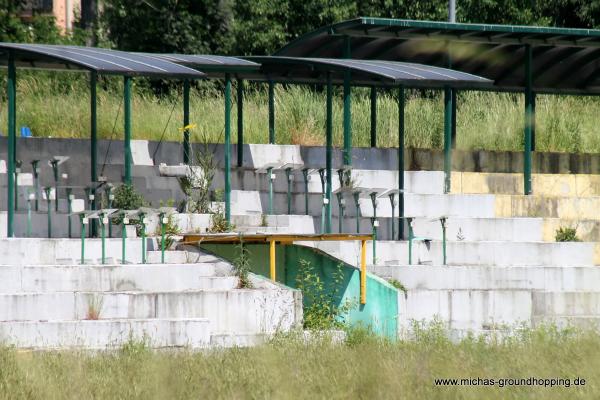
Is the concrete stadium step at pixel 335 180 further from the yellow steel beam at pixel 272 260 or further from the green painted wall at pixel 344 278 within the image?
the yellow steel beam at pixel 272 260

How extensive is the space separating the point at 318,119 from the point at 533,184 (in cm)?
502

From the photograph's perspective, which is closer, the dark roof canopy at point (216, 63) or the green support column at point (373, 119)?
the dark roof canopy at point (216, 63)

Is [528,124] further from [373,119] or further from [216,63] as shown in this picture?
[216,63]

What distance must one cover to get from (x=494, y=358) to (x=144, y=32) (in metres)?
25.5

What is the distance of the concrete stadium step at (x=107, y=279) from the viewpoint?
67.5ft

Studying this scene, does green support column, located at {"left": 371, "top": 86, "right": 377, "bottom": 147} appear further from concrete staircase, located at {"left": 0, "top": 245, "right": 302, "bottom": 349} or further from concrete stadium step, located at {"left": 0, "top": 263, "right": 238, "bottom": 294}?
concrete stadium step, located at {"left": 0, "top": 263, "right": 238, "bottom": 294}

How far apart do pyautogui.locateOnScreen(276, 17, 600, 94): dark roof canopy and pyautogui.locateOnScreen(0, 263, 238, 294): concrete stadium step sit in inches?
286

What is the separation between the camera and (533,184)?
2903 cm

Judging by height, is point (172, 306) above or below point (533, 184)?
below

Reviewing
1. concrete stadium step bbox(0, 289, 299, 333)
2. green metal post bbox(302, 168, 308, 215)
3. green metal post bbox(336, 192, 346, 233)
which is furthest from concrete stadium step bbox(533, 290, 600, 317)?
Answer: concrete stadium step bbox(0, 289, 299, 333)

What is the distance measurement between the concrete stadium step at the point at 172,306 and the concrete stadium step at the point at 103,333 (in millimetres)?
467

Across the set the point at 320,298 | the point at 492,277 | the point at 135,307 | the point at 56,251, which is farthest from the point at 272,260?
the point at 492,277

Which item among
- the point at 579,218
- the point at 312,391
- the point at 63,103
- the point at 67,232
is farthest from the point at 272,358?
the point at 63,103

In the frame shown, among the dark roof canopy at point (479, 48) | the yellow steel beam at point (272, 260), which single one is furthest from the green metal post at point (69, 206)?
the dark roof canopy at point (479, 48)
